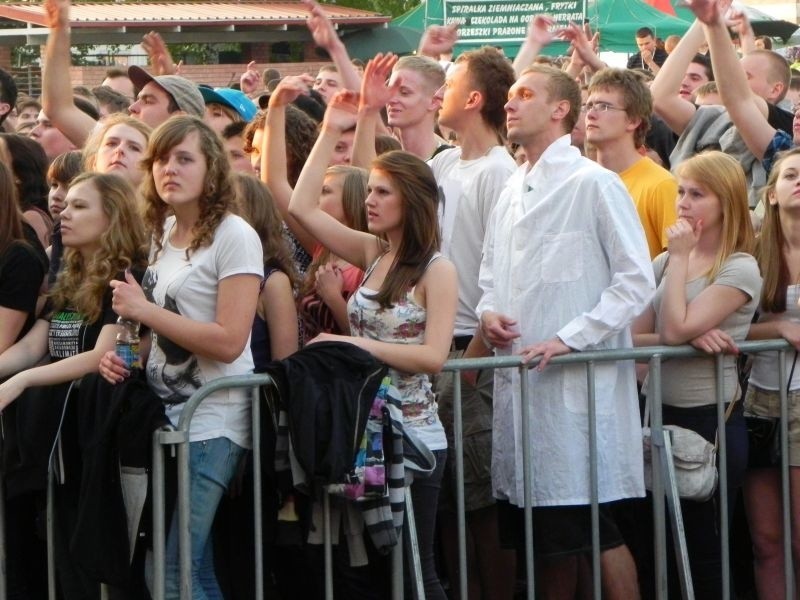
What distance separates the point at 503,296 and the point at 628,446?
742 millimetres

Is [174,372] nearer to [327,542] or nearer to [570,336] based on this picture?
[327,542]

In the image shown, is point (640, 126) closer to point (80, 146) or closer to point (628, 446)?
point (628, 446)

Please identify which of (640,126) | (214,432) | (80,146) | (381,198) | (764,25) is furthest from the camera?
(764,25)

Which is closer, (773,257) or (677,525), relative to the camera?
(677,525)

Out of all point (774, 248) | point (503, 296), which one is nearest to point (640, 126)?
point (774, 248)

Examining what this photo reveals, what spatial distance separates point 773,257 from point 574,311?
954mm

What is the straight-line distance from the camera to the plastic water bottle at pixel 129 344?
4.79 metres

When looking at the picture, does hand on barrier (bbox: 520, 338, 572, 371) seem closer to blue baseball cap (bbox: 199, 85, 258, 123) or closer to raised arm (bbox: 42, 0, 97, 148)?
blue baseball cap (bbox: 199, 85, 258, 123)

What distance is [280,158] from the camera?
5.80 metres

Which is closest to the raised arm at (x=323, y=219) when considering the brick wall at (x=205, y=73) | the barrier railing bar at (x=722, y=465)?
the barrier railing bar at (x=722, y=465)

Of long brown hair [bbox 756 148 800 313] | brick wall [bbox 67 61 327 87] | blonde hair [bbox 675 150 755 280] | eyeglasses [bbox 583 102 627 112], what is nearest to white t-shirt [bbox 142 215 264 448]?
blonde hair [bbox 675 150 755 280]

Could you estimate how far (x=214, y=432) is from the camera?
461cm

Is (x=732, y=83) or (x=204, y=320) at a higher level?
(x=732, y=83)

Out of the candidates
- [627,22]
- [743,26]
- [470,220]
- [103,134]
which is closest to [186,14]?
[627,22]
